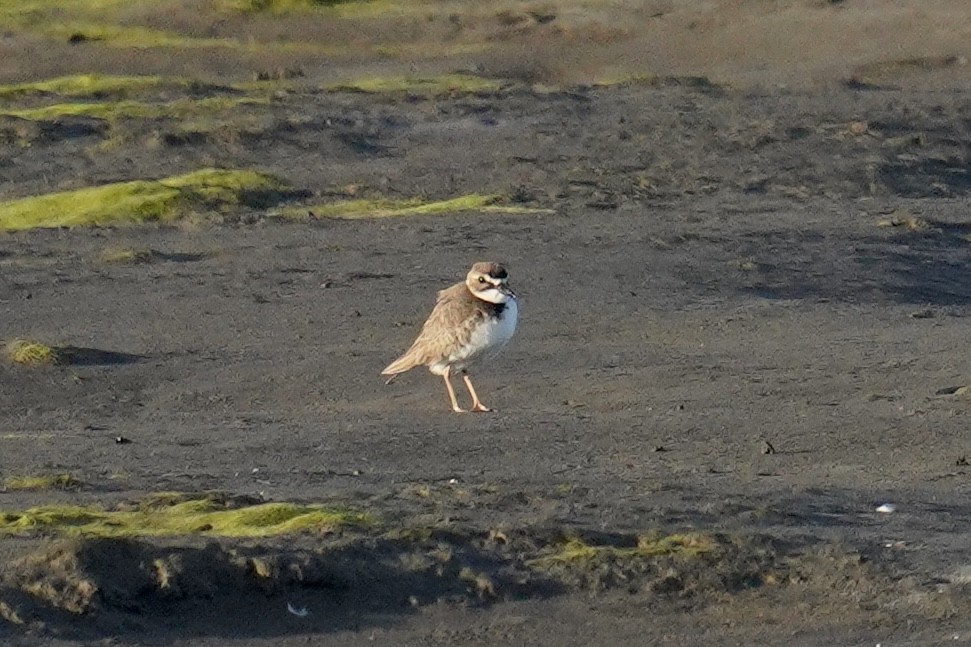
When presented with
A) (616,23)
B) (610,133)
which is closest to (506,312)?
(610,133)

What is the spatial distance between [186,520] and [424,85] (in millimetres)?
22658

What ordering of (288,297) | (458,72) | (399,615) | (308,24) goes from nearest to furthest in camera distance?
(399,615) < (288,297) < (458,72) < (308,24)

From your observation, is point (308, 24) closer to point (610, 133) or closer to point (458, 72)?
point (458, 72)

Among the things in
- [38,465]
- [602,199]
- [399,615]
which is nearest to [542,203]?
[602,199]

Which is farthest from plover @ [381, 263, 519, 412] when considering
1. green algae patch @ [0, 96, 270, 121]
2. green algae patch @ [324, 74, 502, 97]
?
green algae patch @ [324, 74, 502, 97]

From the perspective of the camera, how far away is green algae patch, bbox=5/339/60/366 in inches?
602

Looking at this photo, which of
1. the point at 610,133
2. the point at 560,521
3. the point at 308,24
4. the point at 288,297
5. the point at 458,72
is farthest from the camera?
the point at 308,24

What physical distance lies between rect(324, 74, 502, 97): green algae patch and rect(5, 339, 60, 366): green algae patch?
16161 millimetres

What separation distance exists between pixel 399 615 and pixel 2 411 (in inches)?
226

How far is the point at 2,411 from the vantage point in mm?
14227

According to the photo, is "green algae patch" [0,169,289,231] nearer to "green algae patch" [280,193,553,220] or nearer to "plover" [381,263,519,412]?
"green algae patch" [280,193,553,220]

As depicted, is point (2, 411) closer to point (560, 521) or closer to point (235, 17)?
point (560, 521)

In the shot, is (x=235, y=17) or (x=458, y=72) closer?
(x=458, y=72)

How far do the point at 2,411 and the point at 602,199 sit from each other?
30.1 feet
